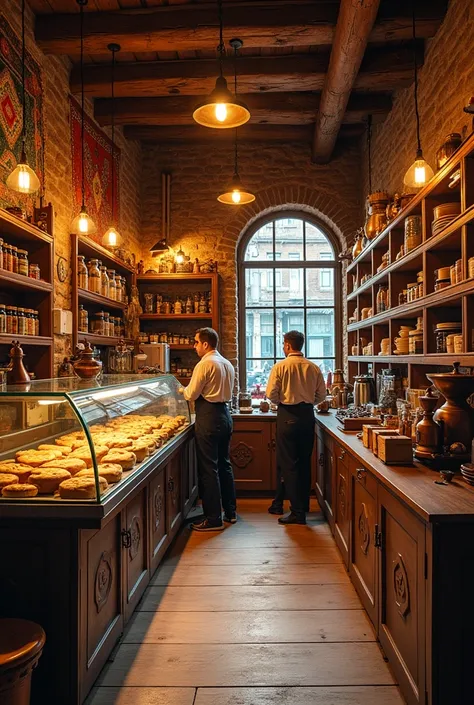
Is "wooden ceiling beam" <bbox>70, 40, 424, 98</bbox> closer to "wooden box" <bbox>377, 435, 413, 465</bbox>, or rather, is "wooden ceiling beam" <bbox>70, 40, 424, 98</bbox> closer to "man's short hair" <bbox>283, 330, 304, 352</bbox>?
"man's short hair" <bbox>283, 330, 304, 352</bbox>

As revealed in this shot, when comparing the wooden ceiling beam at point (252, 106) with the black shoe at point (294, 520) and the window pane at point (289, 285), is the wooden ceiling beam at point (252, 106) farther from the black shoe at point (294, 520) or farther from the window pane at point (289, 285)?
the black shoe at point (294, 520)

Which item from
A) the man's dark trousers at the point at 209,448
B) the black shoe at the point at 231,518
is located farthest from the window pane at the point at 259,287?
the black shoe at the point at 231,518

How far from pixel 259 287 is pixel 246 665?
578cm

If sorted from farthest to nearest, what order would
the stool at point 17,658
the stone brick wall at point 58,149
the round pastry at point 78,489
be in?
the stone brick wall at point 58,149, the round pastry at point 78,489, the stool at point 17,658

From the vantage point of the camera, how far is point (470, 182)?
284 cm

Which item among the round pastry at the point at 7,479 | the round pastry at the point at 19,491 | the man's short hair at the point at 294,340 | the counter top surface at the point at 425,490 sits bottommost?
the round pastry at the point at 19,491

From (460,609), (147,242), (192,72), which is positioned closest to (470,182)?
(460,609)

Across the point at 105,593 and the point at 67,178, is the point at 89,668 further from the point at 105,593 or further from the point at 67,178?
the point at 67,178

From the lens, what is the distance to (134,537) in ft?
9.92

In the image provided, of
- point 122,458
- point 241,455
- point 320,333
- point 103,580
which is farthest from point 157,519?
point 320,333

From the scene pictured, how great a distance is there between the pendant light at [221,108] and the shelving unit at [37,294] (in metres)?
1.49

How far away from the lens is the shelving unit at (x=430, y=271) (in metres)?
2.83

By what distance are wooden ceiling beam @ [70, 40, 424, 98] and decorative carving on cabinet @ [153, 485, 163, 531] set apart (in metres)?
4.16

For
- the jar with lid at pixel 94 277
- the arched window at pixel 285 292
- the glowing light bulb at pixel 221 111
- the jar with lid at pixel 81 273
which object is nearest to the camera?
the glowing light bulb at pixel 221 111
